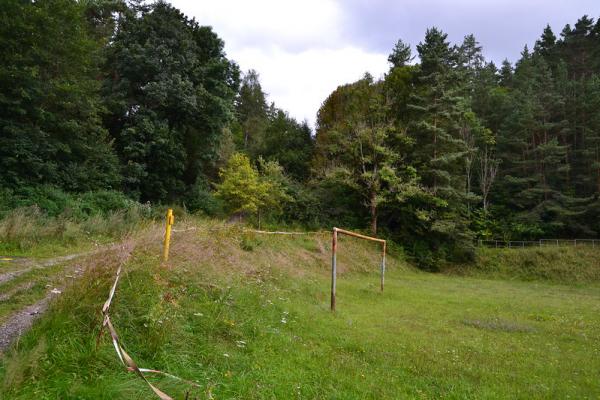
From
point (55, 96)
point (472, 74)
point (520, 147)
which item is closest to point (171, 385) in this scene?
point (55, 96)

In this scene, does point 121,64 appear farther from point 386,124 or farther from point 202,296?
point 202,296

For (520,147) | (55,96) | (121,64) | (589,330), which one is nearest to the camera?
(589,330)

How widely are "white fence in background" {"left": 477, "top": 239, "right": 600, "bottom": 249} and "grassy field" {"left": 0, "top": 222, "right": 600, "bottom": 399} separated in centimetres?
2362

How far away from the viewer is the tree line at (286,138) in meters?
18.7

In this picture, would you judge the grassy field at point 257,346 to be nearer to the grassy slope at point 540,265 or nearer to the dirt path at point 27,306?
the dirt path at point 27,306

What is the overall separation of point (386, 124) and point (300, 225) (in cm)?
1003

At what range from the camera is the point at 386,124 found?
97.2ft

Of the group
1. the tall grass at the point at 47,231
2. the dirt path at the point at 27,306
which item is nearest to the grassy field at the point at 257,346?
the dirt path at the point at 27,306

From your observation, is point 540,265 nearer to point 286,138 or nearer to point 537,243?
point 537,243

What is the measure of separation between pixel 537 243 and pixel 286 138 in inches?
932

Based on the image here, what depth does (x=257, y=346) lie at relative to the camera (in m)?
5.53

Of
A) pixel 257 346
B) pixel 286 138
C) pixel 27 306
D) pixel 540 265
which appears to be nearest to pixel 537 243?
pixel 540 265

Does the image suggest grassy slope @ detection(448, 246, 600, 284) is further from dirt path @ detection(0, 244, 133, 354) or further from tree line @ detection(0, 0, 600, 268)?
dirt path @ detection(0, 244, 133, 354)

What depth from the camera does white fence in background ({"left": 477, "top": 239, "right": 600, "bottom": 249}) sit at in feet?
99.1
